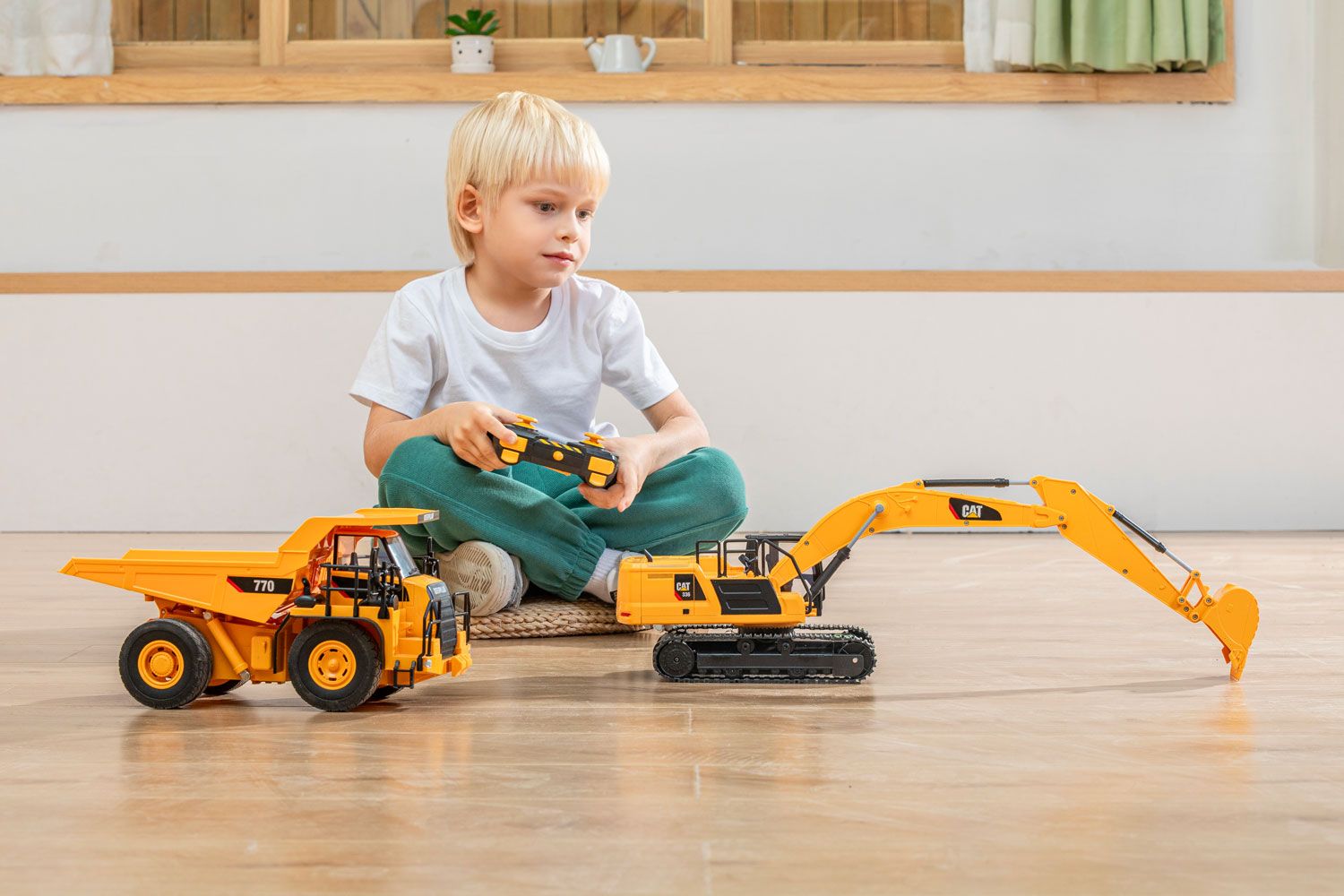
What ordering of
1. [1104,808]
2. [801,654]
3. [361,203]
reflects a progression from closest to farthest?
[1104,808], [801,654], [361,203]

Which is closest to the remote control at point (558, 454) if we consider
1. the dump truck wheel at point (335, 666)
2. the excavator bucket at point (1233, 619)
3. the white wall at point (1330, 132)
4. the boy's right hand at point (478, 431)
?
the boy's right hand at point (478, 431)

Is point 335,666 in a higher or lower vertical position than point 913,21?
lower

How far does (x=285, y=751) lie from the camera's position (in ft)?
2.91

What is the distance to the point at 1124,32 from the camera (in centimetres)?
258

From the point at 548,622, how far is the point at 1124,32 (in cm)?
183

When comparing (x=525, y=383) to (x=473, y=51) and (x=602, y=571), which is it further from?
(x=473, y=51)

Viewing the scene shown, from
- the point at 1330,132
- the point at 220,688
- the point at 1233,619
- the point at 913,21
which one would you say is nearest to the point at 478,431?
the point at 220,688

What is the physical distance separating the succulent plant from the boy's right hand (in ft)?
5.40

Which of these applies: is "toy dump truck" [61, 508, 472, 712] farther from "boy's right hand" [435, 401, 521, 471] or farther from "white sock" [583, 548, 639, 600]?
"white sock" [583, 548, 639, 600]

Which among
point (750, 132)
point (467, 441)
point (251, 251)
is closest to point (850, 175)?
point (750, 132)

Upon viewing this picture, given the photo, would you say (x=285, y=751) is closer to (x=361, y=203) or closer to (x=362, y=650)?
(x=362, y=650)

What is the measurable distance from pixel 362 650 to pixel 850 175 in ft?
6.25

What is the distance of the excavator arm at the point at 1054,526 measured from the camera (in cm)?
113

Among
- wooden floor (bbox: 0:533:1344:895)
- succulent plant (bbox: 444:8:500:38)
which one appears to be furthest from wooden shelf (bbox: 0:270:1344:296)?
wooden floor (bbox: 0:533:1344:895)
